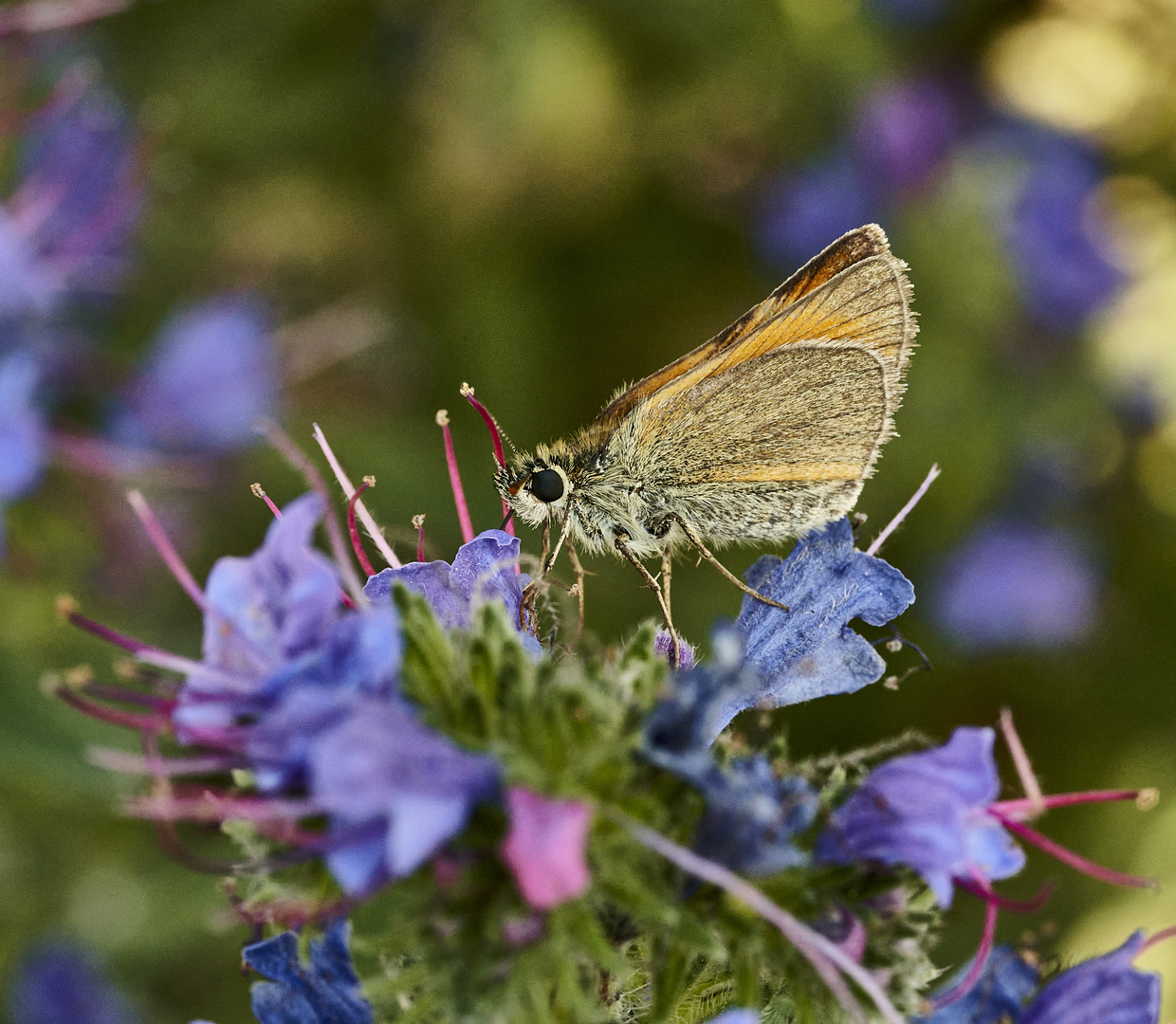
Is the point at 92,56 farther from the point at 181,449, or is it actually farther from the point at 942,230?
the point at 942,230

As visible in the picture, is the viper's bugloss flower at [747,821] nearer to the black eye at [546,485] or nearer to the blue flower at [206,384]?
the black eye at [546,485]

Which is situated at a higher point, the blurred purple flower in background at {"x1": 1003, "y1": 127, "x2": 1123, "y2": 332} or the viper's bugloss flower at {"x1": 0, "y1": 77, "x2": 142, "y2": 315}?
the viper's bugloss flower at {"x1": 0, "y1": 77, "x2": 142, "y2": 315}

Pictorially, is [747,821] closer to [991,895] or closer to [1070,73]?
[991,895]

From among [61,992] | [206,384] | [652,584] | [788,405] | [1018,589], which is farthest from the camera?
[1018,589]

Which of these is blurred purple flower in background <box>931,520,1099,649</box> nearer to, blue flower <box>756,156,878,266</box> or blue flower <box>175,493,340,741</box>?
blue flower <box>756,156,878,266</box>

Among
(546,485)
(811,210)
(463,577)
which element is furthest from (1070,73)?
(463,577)

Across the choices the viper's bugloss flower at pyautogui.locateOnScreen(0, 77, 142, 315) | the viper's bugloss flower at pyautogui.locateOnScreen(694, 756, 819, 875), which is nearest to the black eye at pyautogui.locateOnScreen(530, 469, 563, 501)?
the viper's bugloss flower at pyautogui.locateOnScreen(694, 756, 819, 875)

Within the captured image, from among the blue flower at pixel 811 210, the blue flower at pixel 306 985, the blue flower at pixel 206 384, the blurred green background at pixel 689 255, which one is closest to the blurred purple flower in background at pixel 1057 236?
the blurred green background at pixel 689 255
